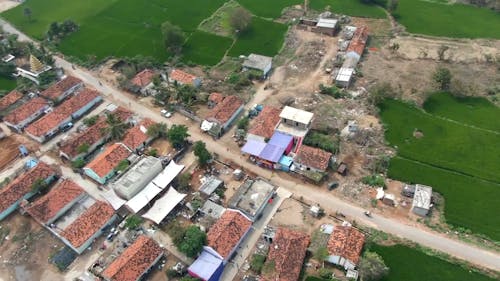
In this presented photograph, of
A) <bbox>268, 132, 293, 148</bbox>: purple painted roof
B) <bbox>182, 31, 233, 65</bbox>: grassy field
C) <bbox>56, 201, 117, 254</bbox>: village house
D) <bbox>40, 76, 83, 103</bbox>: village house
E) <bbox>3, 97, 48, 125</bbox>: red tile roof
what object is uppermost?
<bbox>182, 31, 233, 65</bbox>: grassy field

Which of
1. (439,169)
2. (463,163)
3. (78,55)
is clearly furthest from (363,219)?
(78,55)

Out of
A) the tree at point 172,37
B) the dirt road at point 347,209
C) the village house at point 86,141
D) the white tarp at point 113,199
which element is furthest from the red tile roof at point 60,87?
the white tarp at point 113,199

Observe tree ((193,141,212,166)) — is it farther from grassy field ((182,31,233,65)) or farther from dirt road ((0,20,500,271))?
grassy field ((182,31,233,65))

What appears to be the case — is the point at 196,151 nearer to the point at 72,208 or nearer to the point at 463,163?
the point at 72,208

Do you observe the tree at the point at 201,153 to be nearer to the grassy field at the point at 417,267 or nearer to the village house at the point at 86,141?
the village house at the point at 86,141

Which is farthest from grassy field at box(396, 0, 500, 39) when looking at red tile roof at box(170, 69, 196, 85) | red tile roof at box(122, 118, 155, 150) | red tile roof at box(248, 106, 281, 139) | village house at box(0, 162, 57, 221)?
village house at box(0, 162, 57, 221)

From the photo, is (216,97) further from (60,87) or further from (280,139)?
(60,87)

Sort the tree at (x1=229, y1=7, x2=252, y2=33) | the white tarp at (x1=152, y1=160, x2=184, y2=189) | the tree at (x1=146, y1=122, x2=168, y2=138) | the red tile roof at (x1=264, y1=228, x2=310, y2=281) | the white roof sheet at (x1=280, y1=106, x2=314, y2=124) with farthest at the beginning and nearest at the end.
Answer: the tree at (x1=229, y1=7, x2=252, y2=33), the tree at (x1=146, y1=122, x2=168, y2=138), the white roof sheet at (x1=280, y1=106, x2=314, y2=124), the white tarp at (x1=152, y1=160, x2=184, y2=189), the red tile roof at (x1=264, y1=228, x2=310, y2=281)

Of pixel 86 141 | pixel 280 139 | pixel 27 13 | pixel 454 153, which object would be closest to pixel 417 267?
pixel 454 153
